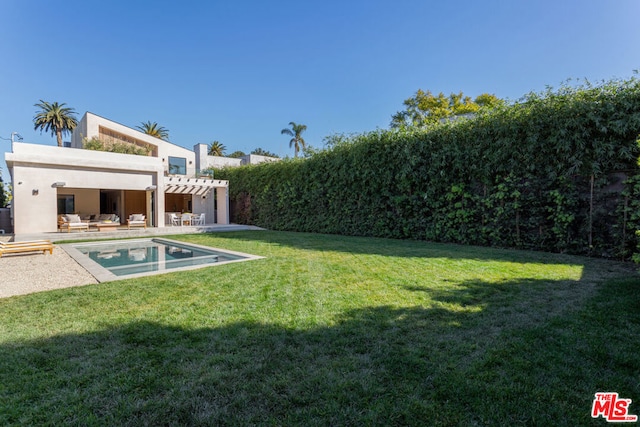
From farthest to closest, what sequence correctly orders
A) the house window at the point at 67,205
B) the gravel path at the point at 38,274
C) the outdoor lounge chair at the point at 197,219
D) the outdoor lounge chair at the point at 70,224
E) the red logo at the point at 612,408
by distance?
the outdoor lounge chair at the point at 197,219 < the house window at the point at 67,205 < the outdoor lounge chair at the point at 70,224 < the gravel path at the point at 38,274 < the red logo at the point at 612,408

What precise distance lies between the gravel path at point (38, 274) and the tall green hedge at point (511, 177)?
441 inches

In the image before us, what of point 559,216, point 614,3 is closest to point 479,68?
point 614,3

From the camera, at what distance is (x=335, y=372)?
8.86 feet

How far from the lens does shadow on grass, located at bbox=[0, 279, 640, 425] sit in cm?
218

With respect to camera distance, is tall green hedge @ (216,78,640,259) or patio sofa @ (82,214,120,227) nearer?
tall green hedge @ (216,78,640,259)

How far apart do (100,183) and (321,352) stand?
65.3 ft

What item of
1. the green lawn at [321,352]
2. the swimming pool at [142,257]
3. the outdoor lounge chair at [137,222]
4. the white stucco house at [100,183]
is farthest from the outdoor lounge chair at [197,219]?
the green lawn at [321,352]

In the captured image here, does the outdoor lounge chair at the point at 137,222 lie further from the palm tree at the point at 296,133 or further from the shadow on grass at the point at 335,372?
the palm tree at the point at 296,133

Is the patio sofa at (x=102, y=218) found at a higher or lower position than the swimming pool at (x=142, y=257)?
higher

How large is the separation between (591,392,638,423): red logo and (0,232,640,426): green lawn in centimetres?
6

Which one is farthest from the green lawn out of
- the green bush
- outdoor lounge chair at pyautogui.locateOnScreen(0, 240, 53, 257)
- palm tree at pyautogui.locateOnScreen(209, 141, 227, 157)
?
palm tree at pyautogui.locateOnScreen(209, 141, 227, 157)

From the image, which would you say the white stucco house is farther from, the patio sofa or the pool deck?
the pool deck

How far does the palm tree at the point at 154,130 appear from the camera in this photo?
39312mm

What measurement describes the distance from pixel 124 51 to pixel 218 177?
10.9 meters
